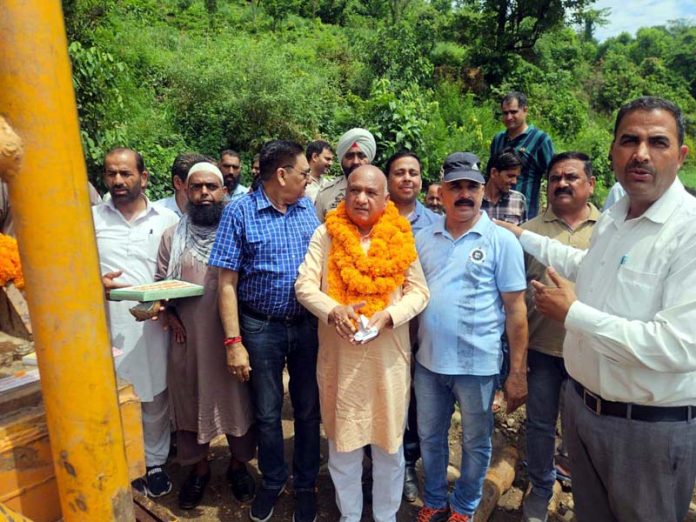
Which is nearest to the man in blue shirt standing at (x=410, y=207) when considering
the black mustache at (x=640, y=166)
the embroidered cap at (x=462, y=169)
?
the embroidered cap at (x=462, y=169)

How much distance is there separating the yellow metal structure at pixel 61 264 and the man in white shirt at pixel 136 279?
223 centimetres

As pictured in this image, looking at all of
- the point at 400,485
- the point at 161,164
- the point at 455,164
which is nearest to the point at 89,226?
the point at 455,164

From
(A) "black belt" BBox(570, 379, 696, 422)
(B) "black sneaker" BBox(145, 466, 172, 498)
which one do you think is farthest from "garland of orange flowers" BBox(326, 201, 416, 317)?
(B) "black sneaker" BBox(145, 466, 172, 498)

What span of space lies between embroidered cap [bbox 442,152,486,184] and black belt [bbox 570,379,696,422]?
118 centimetres

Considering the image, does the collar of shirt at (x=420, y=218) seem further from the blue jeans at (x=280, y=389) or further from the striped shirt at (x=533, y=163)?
the striped shirt at (x=533, y=163)

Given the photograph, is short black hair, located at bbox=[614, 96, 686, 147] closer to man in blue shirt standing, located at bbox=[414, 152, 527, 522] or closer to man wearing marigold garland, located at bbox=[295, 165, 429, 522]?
man in blue shirt standing, located at bbox=[414, 152, 527, 522]

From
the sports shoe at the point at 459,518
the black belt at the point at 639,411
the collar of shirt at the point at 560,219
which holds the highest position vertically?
the collar of shirt at the point at 560,219

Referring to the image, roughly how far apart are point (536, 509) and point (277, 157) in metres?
2.60

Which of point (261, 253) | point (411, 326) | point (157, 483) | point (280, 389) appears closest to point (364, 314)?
point (411, 326)

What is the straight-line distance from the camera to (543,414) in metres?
2.92

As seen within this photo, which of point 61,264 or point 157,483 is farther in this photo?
point 157,483

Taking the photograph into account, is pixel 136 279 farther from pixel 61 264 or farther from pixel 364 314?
pixel 61 264

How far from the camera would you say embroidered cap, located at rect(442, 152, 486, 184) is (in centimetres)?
258

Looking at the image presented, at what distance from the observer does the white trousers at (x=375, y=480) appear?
8.88 feet
